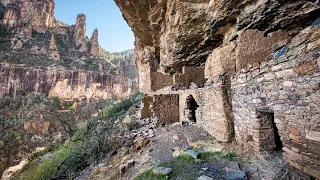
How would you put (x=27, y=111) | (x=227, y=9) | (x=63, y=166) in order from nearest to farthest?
(x=227, y=9) < (x=63, y=166) < (x=27, y=111)

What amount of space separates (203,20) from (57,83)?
42235mm

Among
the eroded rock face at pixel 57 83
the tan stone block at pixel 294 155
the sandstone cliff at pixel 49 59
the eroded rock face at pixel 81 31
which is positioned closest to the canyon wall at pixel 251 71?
the tan stone block at pixel 294 155

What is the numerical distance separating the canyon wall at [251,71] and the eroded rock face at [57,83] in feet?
107

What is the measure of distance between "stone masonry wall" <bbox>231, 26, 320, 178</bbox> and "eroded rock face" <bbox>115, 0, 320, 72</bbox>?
2.56 m

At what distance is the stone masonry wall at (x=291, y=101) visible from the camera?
1.88 metres

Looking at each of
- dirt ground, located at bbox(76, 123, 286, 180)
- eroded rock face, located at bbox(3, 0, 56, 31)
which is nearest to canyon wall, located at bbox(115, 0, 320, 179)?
dirt ground, located at bbox(76, 123, 286, 180)

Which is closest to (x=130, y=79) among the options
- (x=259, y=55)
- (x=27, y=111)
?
(x=27, y=111)

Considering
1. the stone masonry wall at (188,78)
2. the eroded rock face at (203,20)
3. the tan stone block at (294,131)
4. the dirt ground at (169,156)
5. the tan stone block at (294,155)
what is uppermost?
the eroded rock face at (203,20)

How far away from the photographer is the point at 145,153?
4.56m

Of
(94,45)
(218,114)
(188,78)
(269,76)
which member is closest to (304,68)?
(269,76)

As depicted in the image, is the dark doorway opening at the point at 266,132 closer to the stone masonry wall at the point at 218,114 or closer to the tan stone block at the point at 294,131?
the tan stone block at the point at 294,131

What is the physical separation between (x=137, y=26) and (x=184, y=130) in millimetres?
7251

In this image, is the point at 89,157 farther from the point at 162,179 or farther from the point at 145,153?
the point at 162,179

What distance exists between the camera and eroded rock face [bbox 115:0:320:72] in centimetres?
446
